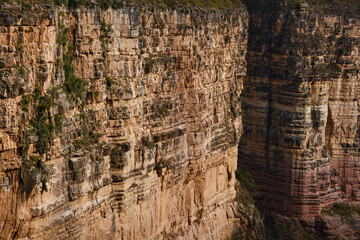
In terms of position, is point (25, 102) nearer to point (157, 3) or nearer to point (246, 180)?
point (157, 3)

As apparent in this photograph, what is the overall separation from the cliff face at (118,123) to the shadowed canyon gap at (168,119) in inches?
2.0

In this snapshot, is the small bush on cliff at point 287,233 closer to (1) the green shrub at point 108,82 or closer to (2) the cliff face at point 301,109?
(2) the cliff face at point 301,109

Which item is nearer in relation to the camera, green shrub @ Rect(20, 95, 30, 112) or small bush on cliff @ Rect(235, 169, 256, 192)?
green shrub @ Rect(20, 95, 30, 112)

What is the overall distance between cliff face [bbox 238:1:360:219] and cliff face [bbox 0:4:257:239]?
24.0 ft

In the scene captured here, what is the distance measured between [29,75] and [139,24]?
6.48 m


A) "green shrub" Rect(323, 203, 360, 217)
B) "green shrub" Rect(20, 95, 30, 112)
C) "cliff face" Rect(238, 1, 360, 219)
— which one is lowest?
"green shrub" Rect(323, 203, 360, 217)

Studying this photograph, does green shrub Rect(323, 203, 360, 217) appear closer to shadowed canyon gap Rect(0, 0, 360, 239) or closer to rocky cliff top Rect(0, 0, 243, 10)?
shadowed canyon gap Rect(0, 0, 360, 239)

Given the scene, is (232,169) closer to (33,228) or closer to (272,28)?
(272,28)

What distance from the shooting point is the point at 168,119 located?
89.5 feet

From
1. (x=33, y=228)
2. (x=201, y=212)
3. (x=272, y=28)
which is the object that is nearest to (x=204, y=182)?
(x=201, y=212)

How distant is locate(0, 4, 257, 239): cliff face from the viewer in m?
19.6

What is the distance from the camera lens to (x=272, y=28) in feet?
139

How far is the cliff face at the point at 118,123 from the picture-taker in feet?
64.4

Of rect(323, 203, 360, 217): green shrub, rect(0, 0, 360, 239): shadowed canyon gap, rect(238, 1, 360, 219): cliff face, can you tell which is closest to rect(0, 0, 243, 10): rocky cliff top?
rect(0, 0, 360, 239): shadowed canyon gap
